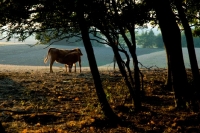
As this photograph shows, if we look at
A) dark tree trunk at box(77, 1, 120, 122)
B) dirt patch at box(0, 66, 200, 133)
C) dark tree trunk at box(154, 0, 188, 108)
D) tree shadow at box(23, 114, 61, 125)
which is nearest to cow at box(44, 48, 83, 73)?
dirt patch at box(0, 66, 200, 133)

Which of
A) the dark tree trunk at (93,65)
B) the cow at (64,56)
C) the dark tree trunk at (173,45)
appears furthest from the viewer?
the cow at (64,56)

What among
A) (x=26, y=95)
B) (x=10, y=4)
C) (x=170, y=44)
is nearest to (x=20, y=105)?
(x=26, y=95)

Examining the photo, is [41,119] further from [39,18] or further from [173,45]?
[173,45]

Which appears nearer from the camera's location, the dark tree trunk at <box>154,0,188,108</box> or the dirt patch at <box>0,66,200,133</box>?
the dirt patch at <box>0,66,200,133</box>

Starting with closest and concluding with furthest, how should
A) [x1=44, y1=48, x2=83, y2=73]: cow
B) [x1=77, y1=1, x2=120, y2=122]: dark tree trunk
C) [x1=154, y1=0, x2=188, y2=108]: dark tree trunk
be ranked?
1. [x1=77, y1=1, x2=120, y2=122]: dark tree trunk
2. [x1=154, y1=0, x2=188, y2=108]: dark tree trunk
3. [x1=44, y1=48, x2=83, y2=73]: cow

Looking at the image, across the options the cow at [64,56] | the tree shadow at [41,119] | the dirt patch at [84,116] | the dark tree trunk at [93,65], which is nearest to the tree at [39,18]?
the dark tree trunk at [93,65]

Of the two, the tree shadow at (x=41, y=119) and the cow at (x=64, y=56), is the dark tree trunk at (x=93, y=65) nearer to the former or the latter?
the tree shadow at (x=41, y=119)

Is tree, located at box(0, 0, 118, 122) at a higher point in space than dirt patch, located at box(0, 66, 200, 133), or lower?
higher

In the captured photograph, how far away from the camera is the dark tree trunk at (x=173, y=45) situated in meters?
8.55

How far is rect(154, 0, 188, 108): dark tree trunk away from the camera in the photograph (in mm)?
8547

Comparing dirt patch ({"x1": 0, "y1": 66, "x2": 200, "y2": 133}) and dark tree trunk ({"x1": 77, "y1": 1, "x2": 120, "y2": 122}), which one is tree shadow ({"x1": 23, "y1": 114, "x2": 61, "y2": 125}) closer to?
dirt patch ({"x1": 0, "y1": 66, "x2": 200, "y2": 133})

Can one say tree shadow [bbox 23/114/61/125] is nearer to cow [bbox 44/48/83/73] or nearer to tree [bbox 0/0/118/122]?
tree [bbox 0/0/118/122]

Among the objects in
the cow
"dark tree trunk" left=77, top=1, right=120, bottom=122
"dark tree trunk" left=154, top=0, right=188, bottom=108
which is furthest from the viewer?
the cow

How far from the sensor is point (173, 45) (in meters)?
8.64
